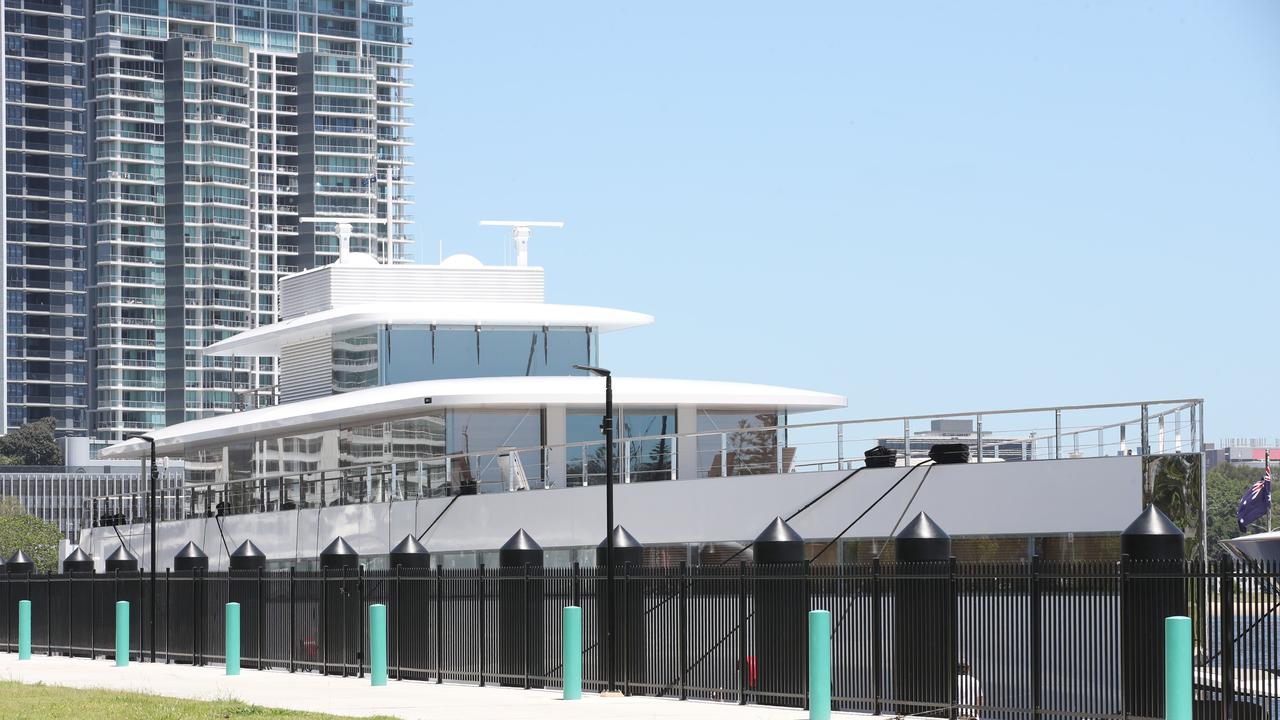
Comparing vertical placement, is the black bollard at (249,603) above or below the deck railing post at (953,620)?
below

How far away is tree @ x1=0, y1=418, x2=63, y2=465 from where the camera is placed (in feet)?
629

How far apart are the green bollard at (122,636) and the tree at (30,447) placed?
16341 centimetres

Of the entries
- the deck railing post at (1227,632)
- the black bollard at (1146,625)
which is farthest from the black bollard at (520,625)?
the deck railing post at (1227,632)

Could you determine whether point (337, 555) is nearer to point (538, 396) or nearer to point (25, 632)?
point (25, 632)

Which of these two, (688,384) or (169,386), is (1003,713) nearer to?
(688,384)

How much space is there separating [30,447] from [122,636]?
164569 millimetres

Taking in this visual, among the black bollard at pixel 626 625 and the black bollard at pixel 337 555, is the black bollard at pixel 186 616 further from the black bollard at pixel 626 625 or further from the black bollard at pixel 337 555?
the black bollard at pixel 626 625

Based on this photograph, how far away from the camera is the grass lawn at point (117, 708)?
21.7m

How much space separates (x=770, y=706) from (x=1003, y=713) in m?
3.98

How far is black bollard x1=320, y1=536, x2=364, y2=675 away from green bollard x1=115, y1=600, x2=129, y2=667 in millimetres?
6197

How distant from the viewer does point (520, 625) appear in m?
27.4

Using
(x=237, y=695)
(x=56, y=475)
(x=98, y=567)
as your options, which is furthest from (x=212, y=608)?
(x=56, y=475)

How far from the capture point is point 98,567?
62.8 m

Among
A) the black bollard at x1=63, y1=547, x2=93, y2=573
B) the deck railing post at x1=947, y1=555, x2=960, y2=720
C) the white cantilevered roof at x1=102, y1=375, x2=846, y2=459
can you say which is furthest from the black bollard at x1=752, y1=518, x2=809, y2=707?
the black bollard at x1=63, y1=547, x2=93, y2=573
